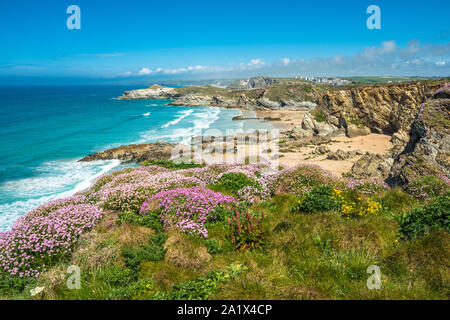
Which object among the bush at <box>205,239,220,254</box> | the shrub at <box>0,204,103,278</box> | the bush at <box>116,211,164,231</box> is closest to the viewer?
the shrub at <box>0,204,103,278</box>

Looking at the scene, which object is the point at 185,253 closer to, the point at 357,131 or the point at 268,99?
the point at 357,131

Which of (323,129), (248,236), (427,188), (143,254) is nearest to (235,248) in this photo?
(248,236)

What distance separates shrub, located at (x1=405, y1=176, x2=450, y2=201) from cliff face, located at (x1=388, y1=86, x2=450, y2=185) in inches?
59.8

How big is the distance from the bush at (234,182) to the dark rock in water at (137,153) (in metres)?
23.8

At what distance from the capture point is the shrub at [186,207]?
7.05 metres

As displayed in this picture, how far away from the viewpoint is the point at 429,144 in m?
12.8

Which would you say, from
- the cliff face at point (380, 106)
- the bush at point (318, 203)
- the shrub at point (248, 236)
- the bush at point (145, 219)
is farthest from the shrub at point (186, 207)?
the cliff face at point (380, 106)

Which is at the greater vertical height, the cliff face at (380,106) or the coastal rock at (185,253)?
the cliff face at (380,106)

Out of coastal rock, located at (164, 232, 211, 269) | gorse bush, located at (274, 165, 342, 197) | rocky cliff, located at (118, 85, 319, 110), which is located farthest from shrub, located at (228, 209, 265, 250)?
rocky cliff, located at (118, 85, 319, 110)

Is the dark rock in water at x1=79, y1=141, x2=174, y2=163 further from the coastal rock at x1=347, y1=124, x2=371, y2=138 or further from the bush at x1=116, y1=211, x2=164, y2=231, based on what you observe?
the coastal rock at x1=347, y1=124, x2=371, y2=138

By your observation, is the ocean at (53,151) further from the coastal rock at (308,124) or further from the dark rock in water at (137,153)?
the coastal rock at (308,124)

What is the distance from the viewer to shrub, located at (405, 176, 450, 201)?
863 centimetres

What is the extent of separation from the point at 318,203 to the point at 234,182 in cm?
386
